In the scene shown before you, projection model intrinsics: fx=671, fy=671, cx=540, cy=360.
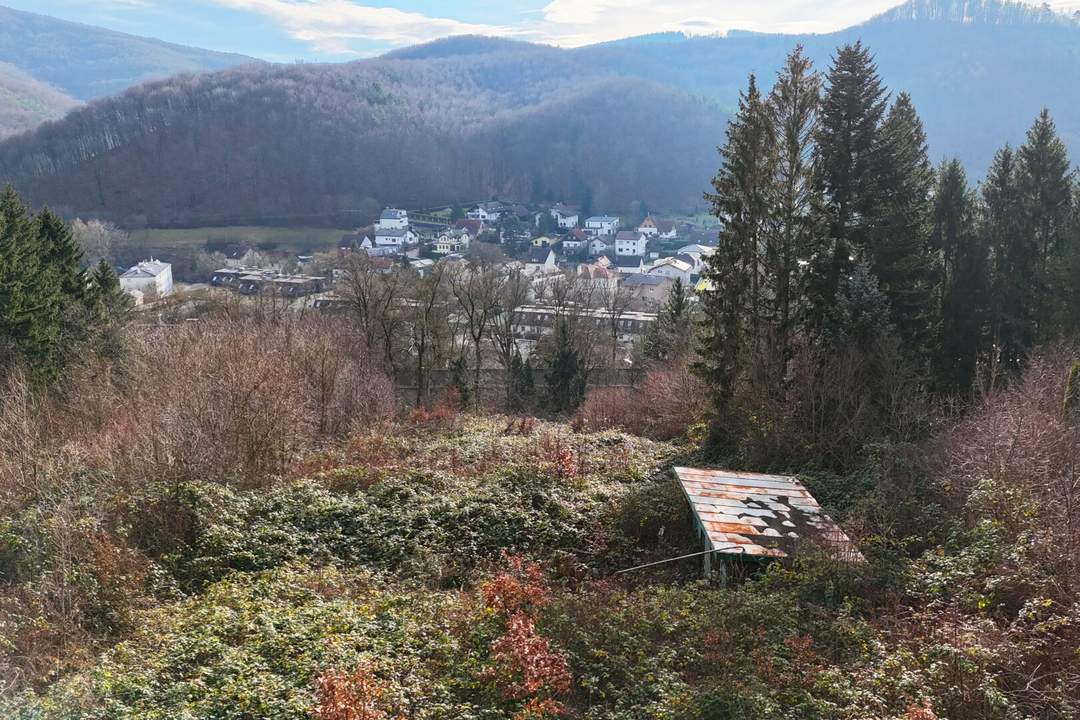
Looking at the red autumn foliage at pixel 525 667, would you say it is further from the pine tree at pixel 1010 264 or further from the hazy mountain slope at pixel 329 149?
the hazy mountain slope at pixel 329 149

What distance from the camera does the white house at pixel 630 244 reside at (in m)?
102

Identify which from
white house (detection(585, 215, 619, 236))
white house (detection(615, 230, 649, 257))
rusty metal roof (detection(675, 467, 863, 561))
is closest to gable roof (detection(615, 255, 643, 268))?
white house (detection(615, 230, 649, 257))

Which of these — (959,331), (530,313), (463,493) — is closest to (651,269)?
(530,313)

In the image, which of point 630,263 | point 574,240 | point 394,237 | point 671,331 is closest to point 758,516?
point 671,331

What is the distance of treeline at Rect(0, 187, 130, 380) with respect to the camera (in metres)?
20.6

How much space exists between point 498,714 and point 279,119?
437 ft

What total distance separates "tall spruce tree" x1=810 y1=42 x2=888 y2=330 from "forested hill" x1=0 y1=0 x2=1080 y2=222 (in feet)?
323

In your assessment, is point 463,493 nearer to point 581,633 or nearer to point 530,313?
point 581,633

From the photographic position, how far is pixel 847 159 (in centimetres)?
1941

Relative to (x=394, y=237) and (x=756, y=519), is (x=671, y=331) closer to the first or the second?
(x=756, y=519)

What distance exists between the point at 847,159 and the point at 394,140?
120 metres

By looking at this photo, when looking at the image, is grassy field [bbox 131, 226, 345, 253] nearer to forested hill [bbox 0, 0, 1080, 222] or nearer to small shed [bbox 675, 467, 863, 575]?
forested hill [bbox 0, 0, 1080, 222]

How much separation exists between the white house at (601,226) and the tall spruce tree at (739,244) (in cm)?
9072

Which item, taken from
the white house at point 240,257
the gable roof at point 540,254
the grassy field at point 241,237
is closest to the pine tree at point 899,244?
the gable roof at point 540,254
